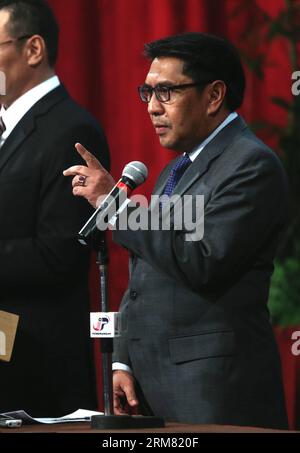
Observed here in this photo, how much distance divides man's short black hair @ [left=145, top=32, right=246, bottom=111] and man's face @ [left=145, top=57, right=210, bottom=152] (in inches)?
0.8

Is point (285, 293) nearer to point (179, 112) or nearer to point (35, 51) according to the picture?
point (35, 51)

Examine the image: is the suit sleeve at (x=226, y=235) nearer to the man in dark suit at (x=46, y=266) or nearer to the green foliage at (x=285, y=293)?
the man in dark suit at (x=46, y=266)

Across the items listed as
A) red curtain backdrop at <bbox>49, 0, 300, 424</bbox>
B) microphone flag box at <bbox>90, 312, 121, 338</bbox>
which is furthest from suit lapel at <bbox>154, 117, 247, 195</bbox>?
red curtain backdrop at <bbox>49, 0, 300, 424</bbox>

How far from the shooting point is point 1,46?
8.48ft

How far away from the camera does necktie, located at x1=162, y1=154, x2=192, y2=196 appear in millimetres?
2227

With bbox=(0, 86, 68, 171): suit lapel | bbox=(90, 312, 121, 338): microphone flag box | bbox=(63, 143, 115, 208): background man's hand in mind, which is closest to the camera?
bbox=(90, 312, 121, 338): microphone flag box

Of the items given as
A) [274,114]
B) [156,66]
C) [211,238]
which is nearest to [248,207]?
[211,238]

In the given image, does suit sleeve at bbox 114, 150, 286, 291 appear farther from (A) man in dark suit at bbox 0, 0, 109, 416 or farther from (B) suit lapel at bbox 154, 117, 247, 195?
(A) man in dark suit at bbox 0, 0, 109, 416

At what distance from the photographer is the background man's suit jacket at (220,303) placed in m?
2.00

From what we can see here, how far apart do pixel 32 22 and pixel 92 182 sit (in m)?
0.87

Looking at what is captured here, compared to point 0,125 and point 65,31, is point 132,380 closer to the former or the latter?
point 0,125

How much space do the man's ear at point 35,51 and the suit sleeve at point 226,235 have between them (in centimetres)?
73

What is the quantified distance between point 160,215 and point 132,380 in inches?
14.4

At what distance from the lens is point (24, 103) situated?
257 centimetres
